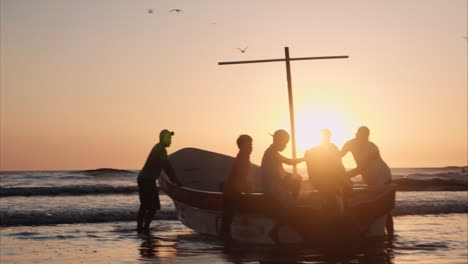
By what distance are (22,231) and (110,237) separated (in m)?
2.95

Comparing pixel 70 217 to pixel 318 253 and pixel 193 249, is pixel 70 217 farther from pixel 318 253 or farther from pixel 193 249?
pixel 318 253

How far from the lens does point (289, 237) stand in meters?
11.5

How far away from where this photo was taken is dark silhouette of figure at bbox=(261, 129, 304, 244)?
10.9 meters

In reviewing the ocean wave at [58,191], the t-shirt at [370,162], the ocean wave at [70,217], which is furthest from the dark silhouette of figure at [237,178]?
the ocean wave at [58,191]

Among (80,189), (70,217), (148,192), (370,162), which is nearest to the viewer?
(370,162)

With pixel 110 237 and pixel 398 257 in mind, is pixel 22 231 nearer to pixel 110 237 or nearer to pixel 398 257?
pixel 110 237

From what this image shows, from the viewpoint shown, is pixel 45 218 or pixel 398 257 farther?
pixel 45 218

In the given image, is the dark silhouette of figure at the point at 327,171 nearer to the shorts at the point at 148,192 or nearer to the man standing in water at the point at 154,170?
the man standing in water at the point at 154,170

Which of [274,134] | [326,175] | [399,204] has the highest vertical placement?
[274,134]

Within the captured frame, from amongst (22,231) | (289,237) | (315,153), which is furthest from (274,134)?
(22,231)

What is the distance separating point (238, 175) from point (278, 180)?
947mm

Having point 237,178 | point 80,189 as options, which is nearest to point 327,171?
point 237,178

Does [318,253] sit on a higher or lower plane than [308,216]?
lower

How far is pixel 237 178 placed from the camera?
464 inches
